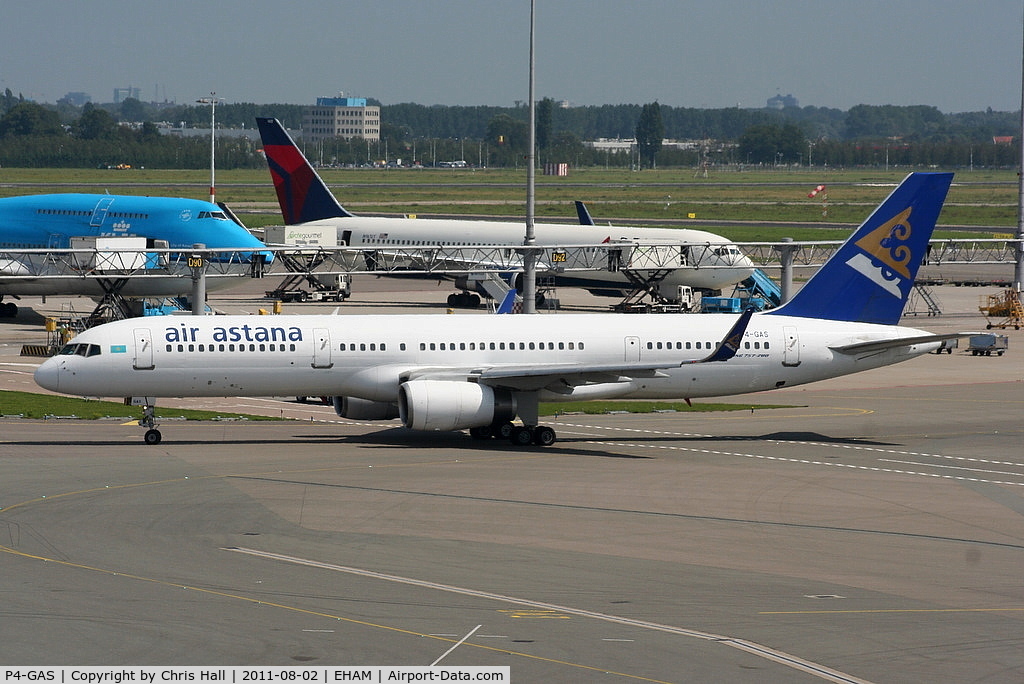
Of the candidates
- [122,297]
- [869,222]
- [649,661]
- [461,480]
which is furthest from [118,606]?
[122,297]

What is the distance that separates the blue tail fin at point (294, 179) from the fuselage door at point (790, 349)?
64.6 m

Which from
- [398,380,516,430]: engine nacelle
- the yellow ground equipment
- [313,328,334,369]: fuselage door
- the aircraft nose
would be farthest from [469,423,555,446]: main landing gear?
the yellow ground equipment

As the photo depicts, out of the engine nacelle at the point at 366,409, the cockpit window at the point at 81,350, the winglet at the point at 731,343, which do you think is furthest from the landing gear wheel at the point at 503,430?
the cockpit window at the point at 81,350

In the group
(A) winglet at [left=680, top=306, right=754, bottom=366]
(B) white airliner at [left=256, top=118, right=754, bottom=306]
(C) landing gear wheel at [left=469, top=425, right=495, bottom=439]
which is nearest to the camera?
(A) winglet at [left=680, top=306, right=754, bottom=366]

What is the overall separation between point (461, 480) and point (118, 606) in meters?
14.4

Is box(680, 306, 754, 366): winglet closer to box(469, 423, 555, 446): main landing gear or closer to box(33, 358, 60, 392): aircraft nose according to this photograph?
box(469, 423, 555, 446): main landing gear

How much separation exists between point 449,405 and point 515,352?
3.83 m

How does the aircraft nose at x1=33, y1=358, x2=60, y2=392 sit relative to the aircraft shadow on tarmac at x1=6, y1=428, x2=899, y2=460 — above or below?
above

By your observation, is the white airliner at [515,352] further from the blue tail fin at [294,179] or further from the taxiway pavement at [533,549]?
the blue tail fin at [294,179]

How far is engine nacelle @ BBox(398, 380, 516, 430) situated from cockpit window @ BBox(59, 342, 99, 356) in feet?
31.1

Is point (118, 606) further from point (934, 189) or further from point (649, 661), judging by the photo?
point (934, 189)

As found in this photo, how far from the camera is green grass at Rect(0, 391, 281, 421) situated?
49312mm

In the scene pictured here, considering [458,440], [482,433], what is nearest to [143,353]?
[458,440]

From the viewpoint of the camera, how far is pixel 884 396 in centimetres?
5631
